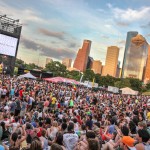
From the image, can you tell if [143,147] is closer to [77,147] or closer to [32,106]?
[77,147]

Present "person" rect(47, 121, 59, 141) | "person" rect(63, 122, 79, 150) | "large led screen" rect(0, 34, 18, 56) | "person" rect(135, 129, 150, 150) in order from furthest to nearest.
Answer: "large led screen" rect(0, 34, 18, 56)
"person" rect(47, 121, 59, 141)
"person" rect(63, 122, 79, 150)
"person" rect(135, 129, 150, 150)

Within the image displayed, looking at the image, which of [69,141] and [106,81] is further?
[106,81]

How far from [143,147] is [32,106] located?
530 inches

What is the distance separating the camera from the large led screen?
45.9 meters

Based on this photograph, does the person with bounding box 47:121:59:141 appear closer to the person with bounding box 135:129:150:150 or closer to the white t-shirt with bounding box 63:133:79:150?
the white t-shirt with bounding box 63:133:79:150

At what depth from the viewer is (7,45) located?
1833 inches

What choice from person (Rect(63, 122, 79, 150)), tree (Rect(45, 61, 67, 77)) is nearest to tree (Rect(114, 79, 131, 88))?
tree (Rect(45, 61, 67, 77))

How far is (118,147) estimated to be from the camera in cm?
651

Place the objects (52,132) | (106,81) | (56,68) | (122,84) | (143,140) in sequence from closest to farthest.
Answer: (143,140)
(52,132)
(56,68)
(122,84)
(106,81)

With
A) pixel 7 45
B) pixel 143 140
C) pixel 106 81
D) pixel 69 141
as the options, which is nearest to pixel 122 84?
pixel 106 81

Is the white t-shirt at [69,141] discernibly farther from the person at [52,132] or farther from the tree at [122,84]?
the tree at [122,84]

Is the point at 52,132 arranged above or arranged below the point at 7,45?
below

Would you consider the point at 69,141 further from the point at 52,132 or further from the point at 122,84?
the point at 122,84

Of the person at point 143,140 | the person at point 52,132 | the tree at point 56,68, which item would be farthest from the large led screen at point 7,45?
the tree at point 56,68
